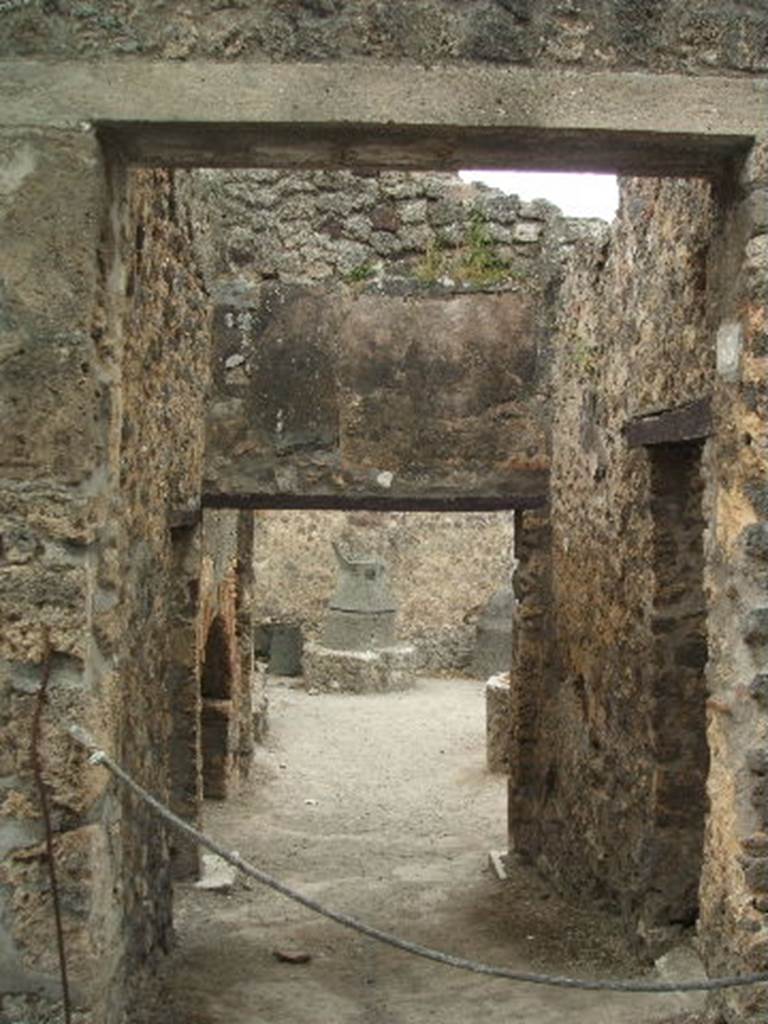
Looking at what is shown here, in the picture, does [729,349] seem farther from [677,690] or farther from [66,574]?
[677,690]

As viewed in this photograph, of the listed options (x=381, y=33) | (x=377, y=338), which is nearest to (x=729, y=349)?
(x=381, y=33)

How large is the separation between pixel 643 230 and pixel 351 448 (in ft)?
7.24

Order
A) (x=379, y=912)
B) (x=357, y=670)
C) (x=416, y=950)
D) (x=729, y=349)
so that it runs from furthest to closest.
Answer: (x=357, y=670)
(x=379, y=912)
(x=729, y=349)
(x=416, y=950)

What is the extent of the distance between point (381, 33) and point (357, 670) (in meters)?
12.6

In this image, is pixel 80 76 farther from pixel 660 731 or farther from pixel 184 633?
pixel 184 633

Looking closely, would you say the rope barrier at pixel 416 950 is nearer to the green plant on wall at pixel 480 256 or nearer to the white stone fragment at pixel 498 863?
the green plant on wall at pixel 480 256

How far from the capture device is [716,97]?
2.77m

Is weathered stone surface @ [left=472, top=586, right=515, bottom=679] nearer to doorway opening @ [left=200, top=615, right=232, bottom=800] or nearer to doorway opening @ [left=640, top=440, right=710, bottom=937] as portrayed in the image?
doorway opening @ [left=200, top=615, right=232, bottom=800]

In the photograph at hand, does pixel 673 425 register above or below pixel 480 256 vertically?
below

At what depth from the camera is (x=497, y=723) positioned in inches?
413

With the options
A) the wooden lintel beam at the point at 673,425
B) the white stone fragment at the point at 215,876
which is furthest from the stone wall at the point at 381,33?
the white stone fragment at the point at 215,876

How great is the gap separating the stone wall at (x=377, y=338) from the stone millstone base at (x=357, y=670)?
8.52m

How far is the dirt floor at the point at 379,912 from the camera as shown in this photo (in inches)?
189

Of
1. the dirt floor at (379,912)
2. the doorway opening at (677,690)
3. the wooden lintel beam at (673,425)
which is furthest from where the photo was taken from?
the doorway opening at (677,690)
